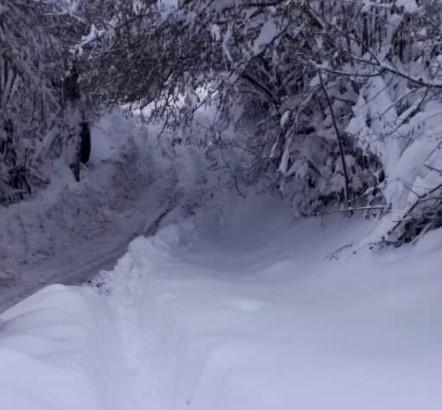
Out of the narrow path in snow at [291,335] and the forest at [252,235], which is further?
the forest at [252,235]

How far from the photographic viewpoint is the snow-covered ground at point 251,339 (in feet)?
13.8

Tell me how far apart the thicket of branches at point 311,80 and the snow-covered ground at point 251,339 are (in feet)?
2.52

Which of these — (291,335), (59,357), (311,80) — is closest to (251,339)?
A: (291,335)

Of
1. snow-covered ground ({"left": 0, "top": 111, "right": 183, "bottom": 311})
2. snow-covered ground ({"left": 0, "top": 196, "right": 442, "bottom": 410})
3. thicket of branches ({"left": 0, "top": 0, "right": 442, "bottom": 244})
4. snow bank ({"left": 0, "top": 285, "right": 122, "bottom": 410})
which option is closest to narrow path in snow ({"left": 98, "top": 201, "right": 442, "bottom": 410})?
snow-covered ground ({"left": 0, "top": 196, "right": 442, "bottom": 410})

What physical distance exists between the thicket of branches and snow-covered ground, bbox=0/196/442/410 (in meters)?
0.77

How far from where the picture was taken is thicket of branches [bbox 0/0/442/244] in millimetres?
5992

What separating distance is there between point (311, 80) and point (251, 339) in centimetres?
449

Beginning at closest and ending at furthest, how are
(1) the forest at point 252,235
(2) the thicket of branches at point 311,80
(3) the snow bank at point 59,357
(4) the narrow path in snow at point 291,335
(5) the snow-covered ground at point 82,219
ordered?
1. (4) the narrow path in snow at point 291,335
2. (3) the snow bank at point 59,357
3. (1) the forest at point 252,235
4. (2) the thicket of branches at point 311,80
5. (5) the snow-covered ground at point 82,219

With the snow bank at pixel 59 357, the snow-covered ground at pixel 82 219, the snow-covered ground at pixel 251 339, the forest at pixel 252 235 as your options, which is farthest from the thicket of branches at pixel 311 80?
the snow-covered ground at pixel 82 219

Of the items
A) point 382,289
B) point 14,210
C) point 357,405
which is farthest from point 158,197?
point 357,405

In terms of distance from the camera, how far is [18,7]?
13.0 m

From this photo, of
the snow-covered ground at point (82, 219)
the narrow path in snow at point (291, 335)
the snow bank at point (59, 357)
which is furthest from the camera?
the snow-covered ground at point (82, 219)

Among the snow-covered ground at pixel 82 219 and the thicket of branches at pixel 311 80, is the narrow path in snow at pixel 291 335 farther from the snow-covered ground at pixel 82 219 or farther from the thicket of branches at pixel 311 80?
the snow-covered ground at pixel 82 219

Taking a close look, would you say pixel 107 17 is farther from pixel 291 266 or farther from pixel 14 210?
pixel 14 210
